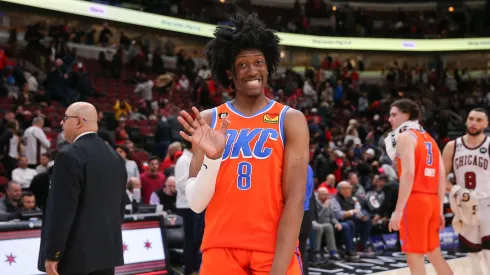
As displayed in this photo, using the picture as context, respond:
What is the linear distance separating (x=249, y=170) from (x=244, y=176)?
33mm

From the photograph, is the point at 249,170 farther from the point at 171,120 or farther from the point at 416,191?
the point at 171,120

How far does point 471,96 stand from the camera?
2628cm

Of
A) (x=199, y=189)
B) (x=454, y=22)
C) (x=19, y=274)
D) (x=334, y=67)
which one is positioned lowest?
(x=19, y=274)

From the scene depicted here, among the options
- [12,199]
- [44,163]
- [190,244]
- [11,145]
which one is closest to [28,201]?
[12,199]

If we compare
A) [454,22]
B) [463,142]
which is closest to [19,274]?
[463,142]

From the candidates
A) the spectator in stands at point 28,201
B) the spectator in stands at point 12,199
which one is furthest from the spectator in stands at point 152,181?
the spectator in stands at point 28,201

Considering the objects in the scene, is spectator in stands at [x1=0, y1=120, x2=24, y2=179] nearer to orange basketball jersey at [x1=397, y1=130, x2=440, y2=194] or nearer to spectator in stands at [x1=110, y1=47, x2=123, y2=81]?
spectator in stands at [x1=110, y1=47, x2=123, y2=81]

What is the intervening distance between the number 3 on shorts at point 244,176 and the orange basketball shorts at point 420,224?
139 inches

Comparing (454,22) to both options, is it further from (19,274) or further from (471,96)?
(19,274)

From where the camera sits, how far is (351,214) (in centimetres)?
1097

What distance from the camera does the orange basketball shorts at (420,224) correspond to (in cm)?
587

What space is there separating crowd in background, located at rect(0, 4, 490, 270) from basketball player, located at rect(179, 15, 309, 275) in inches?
71.6

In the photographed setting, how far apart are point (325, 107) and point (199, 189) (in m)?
17.6

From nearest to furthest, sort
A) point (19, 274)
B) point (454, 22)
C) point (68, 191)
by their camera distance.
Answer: point (68, 191)
point (19, 274)
point (454, 22)
